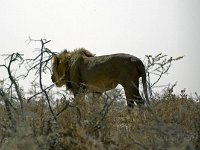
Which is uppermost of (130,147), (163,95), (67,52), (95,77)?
(67,52)

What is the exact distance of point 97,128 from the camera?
4496mm

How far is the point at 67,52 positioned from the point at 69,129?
767cm

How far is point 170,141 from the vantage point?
3.61 meters

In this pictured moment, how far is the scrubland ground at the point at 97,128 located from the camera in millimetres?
3564

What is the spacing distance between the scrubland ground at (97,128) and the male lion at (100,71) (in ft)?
9.09

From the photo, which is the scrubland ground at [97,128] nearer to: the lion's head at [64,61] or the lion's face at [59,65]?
the lion's head at [64,61]

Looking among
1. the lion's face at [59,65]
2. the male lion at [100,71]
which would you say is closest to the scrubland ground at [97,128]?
the male lion at [100,71]

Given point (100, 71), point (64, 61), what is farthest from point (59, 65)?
point (100, 71)

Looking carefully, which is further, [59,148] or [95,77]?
[95,77]

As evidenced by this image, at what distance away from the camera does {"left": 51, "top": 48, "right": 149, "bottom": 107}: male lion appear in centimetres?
949

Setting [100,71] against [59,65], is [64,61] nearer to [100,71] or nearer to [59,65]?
[59,65]

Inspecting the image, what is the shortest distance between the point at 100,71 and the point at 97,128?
19.3 ft

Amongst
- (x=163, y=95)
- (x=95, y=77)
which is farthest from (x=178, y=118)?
(x=95, y=77)

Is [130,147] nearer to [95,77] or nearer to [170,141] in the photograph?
[170,141]
